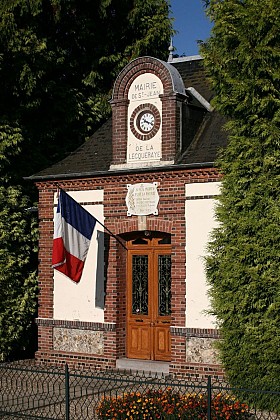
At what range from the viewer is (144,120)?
14.4 meters

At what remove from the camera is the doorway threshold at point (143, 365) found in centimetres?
1360

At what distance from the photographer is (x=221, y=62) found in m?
11.3

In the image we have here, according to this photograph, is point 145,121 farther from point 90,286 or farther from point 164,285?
point 90,286

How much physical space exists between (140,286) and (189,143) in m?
2.99

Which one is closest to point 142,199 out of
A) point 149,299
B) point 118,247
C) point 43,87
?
point 118,247

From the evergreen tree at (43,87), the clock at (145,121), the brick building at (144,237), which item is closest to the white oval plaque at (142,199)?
the brick building at (144,237)

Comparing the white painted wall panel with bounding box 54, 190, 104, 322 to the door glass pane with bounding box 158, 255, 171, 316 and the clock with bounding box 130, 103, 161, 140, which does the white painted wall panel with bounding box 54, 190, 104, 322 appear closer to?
the door glass pane with bounding box 158, 255, 171, 316

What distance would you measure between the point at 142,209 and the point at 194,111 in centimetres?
229

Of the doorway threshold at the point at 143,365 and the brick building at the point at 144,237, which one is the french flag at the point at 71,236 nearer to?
the brick building at the point at 144,237

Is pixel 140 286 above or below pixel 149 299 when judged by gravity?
above

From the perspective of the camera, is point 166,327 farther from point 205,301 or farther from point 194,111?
point 194,111

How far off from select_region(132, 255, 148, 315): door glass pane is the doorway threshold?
0.98 meters

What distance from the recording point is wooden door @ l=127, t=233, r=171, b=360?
46.4ft

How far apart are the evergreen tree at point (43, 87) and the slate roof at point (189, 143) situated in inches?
63.8
